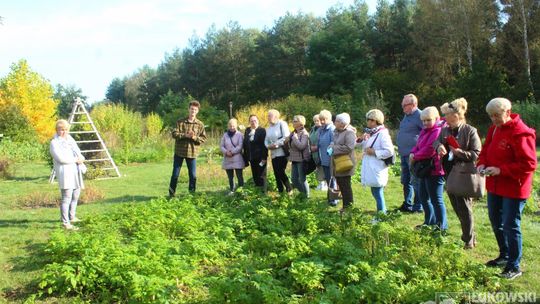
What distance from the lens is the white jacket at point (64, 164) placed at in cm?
735

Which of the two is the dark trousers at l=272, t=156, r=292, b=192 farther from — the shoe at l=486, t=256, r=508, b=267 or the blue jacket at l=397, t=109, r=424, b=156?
the shoe at l=486, t=256, r=508, b=267

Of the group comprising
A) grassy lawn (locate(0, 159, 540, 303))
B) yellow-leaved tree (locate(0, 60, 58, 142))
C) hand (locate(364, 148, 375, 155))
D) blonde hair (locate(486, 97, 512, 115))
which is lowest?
grassy lawn (locate(0, 159, 540, 303))

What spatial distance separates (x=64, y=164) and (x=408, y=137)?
5.47 m

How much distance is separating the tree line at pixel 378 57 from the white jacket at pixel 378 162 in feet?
62.5

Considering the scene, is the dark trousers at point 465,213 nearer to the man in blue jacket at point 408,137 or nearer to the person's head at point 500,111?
the person's head at point 500,111

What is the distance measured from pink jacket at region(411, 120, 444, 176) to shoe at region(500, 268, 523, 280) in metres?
1.54

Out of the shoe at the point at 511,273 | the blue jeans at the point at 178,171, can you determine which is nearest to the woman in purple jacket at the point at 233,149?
the blue jeans at the point at 178,171

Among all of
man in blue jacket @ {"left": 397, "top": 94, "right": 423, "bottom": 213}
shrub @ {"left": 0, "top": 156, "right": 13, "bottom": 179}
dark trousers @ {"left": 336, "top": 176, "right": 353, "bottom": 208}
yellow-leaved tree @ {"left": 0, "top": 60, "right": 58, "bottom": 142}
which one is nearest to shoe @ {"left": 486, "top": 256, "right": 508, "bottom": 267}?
man in blue jacket @ {"left": 397, "top": 94, "right": 423, "bottom": 213}

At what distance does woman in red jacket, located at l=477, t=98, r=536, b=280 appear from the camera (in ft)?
15.0

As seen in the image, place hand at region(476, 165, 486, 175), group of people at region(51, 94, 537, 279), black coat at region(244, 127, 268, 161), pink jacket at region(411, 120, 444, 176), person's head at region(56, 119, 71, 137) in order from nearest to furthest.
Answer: group of people at region(51, 94, 537, 279) → hand at region(476, 165, 486, 175) → pink jacket at region(411, 120, 444, 176) → person's head at region(56, 119, 71, 137) → black coat at region(244, 127, 268, 161)

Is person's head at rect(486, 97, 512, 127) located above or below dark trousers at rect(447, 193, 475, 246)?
above

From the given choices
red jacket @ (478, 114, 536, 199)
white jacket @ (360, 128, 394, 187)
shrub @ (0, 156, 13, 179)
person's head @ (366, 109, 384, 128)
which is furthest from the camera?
shrub @ (0, 156, 13, 179)

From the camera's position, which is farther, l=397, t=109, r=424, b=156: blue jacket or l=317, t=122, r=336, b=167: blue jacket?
l=317, t=122, r=336, b=167: blue jacket

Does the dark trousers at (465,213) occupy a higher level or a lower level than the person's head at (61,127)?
lower
